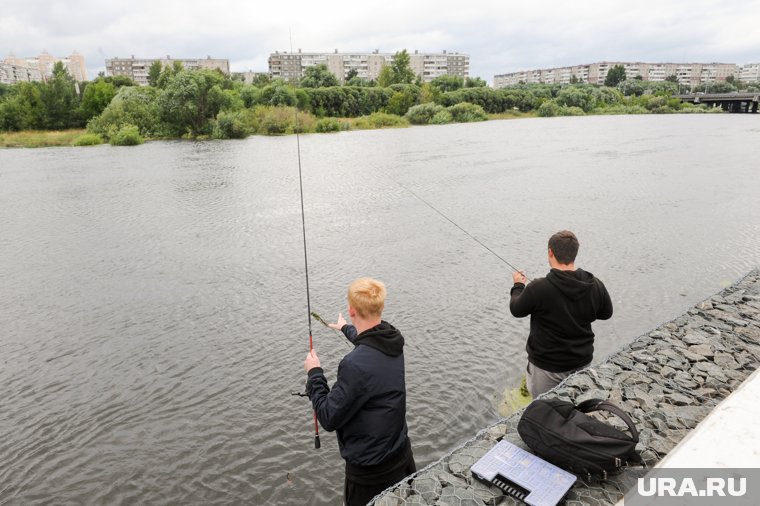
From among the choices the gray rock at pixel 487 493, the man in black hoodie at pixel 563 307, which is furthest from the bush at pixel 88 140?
the gray rock at pixel 487 493

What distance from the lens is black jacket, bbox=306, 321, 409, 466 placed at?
9.81ft

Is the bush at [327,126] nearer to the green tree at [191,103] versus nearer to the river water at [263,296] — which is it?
the green tree at [191,103]

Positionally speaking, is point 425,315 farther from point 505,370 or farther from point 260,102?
point 260,102

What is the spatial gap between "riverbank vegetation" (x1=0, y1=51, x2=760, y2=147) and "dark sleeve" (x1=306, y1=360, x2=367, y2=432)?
44.4 m

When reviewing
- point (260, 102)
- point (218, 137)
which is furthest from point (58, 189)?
point (260, 102)

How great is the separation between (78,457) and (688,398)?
22.9ft

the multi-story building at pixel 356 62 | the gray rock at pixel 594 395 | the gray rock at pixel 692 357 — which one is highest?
the multi-story building at pixel 356 62

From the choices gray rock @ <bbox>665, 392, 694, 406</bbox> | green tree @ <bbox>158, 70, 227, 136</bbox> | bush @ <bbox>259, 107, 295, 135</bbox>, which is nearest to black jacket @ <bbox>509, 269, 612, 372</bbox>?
gray rock @ <bbox>665, 392, 694, 406</bbox>

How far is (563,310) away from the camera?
4230 mm

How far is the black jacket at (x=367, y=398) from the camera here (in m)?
2.99

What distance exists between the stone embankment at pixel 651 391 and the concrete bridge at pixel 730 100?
380 feet

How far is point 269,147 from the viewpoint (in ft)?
138

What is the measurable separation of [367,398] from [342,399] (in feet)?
0.53

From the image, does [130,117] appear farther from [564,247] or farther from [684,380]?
[684,380]
